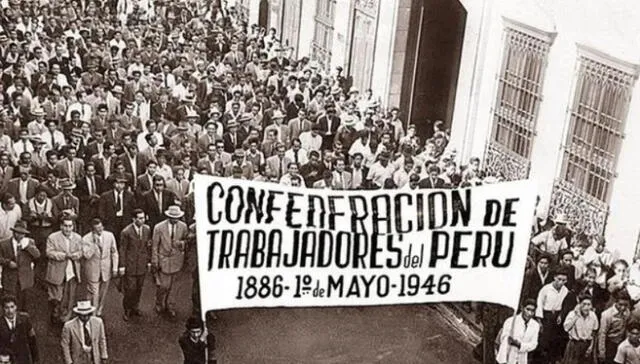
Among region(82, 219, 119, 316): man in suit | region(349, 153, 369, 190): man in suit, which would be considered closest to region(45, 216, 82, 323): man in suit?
region(82, 219, 119, 316): man in suit

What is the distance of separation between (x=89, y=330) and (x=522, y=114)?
28.7 feet

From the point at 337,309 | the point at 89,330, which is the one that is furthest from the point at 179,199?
the point at 89,330

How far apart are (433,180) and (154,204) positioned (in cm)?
417

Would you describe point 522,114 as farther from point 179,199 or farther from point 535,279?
point 179,199

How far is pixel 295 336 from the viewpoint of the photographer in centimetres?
1169

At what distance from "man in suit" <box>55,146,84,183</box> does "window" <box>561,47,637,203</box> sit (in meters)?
7.40

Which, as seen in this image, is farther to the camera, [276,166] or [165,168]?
[276,166]

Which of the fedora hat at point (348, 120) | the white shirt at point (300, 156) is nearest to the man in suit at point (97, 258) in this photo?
the white shirt at point (300, 156)

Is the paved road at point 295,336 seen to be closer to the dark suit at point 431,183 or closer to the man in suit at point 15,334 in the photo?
the man in suit at point 15,334

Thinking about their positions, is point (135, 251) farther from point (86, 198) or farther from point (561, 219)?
point (561, 219)

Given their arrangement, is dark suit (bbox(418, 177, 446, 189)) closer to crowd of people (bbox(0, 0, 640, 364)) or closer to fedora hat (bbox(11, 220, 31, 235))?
crowd of people (bbox(0, 0, 640, 364))

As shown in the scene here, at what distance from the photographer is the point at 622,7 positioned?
1296 cm

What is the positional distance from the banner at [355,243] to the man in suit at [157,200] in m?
5.04

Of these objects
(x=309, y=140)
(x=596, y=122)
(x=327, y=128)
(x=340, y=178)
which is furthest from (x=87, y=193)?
(x=596, y=122)
